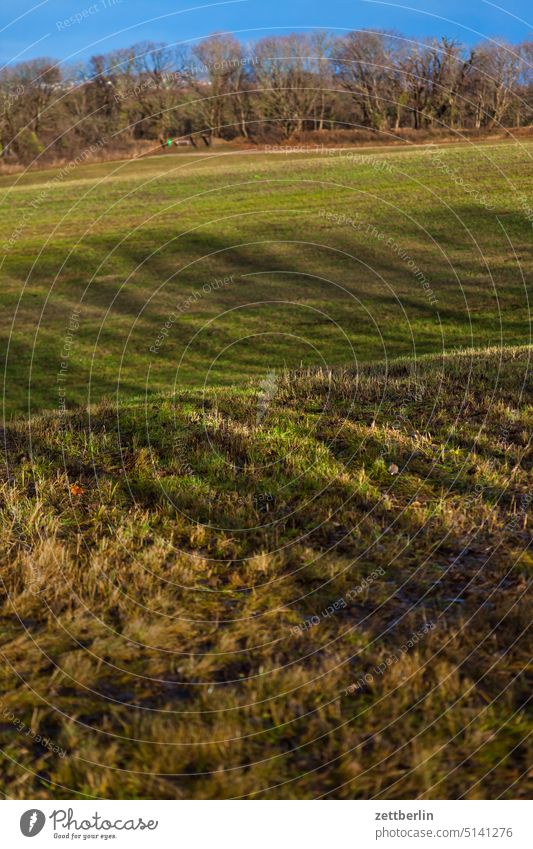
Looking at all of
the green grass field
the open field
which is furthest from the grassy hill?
the open field

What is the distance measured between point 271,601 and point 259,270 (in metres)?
32.4

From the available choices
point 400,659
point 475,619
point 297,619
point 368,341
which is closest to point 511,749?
point 400,659

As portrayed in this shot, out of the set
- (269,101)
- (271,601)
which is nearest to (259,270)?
(269,101)

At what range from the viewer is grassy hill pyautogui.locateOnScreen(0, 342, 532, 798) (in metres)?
4.11

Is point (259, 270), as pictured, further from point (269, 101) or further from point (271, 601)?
point (271, 601)

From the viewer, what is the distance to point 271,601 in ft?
18.6

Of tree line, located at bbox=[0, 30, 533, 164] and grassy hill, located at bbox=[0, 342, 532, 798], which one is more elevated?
tree line, located at bbox=[0, 30, 533, 164]

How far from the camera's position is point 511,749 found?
4.08 metres

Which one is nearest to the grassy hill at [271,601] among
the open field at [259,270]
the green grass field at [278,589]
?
the green grass field at [278,589]

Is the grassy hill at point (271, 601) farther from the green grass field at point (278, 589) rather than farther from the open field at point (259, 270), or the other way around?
the open field at point (259, 270)

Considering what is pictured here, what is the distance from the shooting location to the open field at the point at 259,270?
26.2 metres

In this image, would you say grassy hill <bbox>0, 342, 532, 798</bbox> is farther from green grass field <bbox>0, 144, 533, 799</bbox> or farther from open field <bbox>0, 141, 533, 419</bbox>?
open field <bbox>0, 141, 533, 419</bbox>

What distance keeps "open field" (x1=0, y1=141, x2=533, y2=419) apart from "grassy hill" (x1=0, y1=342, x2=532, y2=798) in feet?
27.3

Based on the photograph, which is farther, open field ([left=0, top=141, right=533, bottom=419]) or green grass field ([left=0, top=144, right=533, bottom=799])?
open field ([left=0, top=141, right=533, bottom=419])
